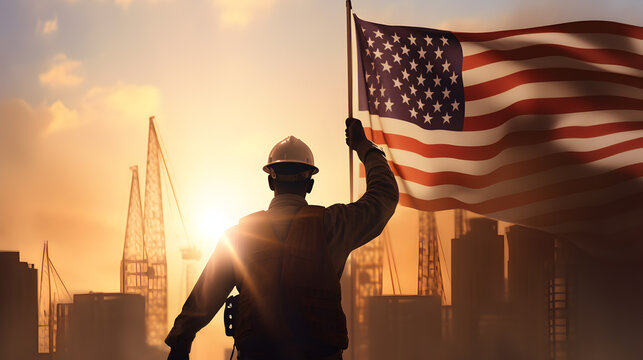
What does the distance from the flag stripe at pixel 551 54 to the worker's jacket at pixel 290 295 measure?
9.48 meters

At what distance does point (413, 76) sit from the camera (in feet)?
54.1

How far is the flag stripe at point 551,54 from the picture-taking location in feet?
52.9

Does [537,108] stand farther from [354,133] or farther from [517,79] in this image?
[354,133]

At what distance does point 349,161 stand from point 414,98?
13.5ft

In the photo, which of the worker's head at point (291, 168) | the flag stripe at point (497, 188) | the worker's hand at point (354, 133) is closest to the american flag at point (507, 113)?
the flag stripe at point (497, 188)

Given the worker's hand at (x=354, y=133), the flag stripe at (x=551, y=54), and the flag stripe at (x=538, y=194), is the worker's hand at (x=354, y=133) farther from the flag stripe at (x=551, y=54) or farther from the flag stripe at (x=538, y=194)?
the flag stripe at (x=551, y=54)

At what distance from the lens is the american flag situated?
1633 cm

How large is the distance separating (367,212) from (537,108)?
912 centimetres

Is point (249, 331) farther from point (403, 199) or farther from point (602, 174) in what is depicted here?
point (602, 174)

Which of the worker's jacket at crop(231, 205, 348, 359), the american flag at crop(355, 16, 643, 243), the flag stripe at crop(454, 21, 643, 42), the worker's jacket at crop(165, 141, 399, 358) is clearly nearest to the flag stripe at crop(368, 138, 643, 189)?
the american flag at crop(355, 16, 643, 243)

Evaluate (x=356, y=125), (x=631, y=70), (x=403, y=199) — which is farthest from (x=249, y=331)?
(x=631, y=70)

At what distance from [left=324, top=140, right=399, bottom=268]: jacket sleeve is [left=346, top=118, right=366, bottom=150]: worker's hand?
0.79 metres

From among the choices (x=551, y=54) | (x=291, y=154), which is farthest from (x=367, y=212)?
(x=551, y=54)

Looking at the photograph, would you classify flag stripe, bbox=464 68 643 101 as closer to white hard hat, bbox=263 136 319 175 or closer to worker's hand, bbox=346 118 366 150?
worker's hand, bbox=346 118 366 150
